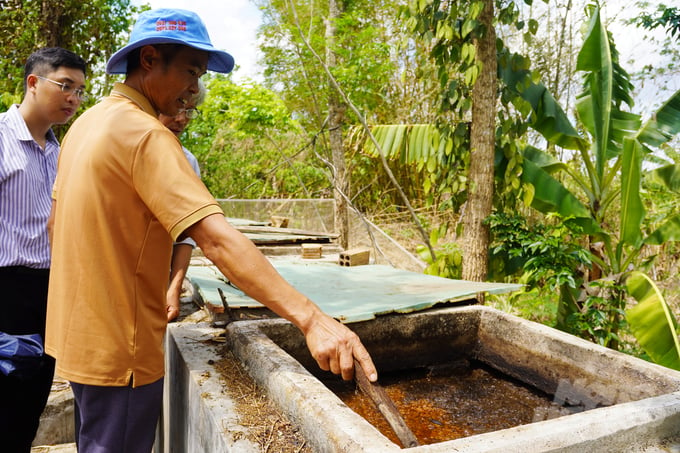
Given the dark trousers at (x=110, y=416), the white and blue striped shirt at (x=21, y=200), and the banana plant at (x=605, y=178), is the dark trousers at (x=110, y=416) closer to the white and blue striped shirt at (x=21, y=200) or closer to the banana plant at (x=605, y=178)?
the white and blue striped shirt at (x=21, y=200)

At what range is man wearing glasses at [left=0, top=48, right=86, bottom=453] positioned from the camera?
2297 millimetres

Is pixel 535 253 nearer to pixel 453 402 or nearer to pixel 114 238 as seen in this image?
pixel 453 402

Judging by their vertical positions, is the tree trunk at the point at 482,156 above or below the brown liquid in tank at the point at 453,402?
above

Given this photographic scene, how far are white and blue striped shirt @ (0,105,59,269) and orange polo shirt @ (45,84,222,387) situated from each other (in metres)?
Answer: 0.88

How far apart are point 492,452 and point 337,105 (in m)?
8.35

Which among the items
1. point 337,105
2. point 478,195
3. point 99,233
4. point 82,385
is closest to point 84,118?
point 99,233

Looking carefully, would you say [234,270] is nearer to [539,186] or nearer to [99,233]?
[99,233]

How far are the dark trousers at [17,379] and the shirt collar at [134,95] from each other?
1170 millimetres

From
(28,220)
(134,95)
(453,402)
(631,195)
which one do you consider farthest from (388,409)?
(631,195)

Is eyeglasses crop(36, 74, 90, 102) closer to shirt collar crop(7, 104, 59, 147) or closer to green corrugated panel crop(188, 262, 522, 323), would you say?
shirt collar crop(7, 104, 59, 147)

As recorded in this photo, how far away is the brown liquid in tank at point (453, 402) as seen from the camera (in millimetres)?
2479

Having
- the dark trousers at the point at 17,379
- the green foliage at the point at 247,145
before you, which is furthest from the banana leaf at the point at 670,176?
the green foliage at the point at 247,145

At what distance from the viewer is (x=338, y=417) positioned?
1561 mm

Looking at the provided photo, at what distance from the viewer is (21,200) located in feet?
7.73
